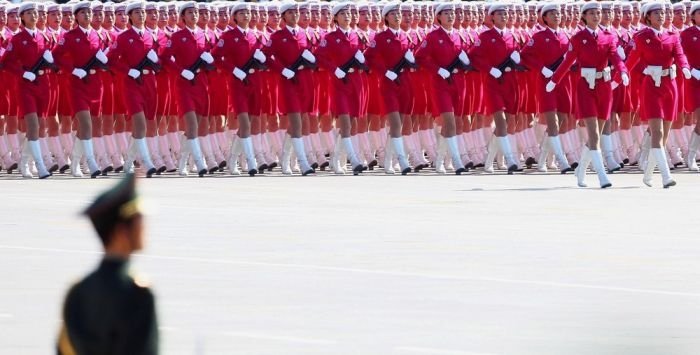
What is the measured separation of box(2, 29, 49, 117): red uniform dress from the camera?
1131 inches

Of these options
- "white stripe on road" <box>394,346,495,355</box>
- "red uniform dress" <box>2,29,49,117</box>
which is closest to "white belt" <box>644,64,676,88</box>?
"red uniform dress" <box>2,29,49,117</box>

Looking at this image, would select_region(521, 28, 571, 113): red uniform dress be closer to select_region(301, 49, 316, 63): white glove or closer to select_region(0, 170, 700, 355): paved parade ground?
select_region(301, 49, 316, 63): white glove

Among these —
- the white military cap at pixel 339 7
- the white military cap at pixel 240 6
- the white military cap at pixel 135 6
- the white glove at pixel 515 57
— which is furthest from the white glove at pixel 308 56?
the white glove at pixel 515 57

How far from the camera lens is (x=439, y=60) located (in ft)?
96.7

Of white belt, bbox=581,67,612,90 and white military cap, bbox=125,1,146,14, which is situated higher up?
white military cap, bbox=125,1,146,14

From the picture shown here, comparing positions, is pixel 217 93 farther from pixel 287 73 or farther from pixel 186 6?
pixel 186 6

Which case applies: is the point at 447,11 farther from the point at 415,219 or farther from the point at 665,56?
the point at 415,219

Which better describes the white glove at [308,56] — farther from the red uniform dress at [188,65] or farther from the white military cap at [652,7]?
the white military cap at [652,7]

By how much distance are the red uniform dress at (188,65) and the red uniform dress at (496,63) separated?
345 centimetres

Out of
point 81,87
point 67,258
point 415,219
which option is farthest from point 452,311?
point 81,87

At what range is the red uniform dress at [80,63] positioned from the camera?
28609mm

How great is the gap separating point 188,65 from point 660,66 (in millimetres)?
7026

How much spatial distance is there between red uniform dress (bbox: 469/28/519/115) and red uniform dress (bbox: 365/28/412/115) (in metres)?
0.92

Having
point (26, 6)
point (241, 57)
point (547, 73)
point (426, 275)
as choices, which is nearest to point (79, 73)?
point (26, 6)
